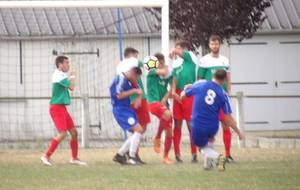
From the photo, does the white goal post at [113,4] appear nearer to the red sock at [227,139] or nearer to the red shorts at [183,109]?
the red shorts at [183,109]

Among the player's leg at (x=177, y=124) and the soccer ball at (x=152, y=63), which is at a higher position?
the soccer ball at (x=152, y=63)

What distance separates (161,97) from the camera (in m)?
17.2

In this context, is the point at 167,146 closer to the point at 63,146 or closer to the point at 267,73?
the point at 63,146

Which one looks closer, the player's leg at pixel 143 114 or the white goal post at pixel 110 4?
the player's leg at pixel 143 114

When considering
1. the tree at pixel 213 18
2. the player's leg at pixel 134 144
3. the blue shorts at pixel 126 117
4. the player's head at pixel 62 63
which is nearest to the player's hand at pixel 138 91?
the blue shorts at pixel 126 117

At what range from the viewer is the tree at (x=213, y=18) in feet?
79.3

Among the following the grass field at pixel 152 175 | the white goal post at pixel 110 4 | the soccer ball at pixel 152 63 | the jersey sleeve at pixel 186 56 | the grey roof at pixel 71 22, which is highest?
the grey roof at pixel 71 22

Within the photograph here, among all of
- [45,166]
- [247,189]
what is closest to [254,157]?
[45,166]

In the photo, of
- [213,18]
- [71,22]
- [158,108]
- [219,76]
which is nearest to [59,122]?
[158,108]

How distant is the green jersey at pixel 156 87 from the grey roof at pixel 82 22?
11179mm

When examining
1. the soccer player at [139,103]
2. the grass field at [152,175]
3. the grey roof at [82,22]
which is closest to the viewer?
the grass field at [152,175]

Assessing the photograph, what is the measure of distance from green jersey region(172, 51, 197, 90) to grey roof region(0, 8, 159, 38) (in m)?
11.1

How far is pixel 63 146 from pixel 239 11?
5582 mm

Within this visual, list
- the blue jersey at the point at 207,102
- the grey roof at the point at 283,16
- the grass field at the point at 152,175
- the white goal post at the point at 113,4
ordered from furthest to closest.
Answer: the grey roof at the point at 283,16 < the white goal post at the point at 113,4 < the blue jersey at the point at 207,102 < the grass field at the point at 152,175
